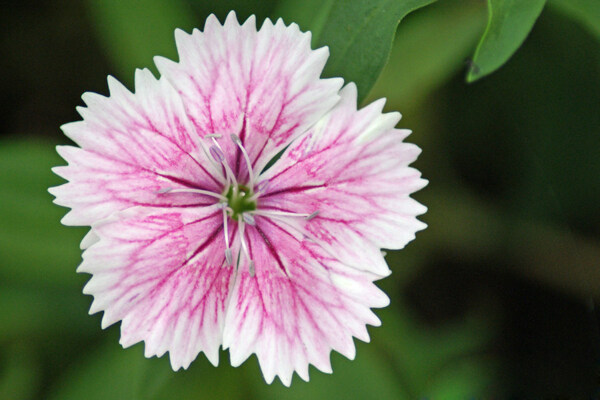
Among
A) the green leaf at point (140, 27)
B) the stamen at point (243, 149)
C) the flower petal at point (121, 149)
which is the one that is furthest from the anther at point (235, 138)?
the green leaf at point (140, 27)

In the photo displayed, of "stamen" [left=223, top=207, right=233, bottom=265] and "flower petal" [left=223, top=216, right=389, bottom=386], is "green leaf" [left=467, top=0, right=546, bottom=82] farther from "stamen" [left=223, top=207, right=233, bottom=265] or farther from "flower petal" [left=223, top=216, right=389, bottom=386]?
"stamen" [left=223, top=207, right=233, bottom=265]

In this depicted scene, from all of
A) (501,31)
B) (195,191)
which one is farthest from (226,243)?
(501,31)

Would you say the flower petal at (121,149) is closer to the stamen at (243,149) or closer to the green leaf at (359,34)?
the stamen at (243,149)

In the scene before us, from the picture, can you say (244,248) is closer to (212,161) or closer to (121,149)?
(212,161)

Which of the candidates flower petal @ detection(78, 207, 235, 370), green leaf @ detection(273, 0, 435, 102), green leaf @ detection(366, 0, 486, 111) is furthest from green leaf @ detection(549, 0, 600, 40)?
flower petal @ detection(78, 207, 235, 370)

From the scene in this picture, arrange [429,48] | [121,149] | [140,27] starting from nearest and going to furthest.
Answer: [121,149] < [140,27] < [429,48]

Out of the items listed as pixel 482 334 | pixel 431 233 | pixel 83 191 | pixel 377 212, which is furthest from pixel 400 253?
pixel 83 191

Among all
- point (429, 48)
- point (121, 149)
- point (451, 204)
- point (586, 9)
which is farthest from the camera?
point (451, 204)
